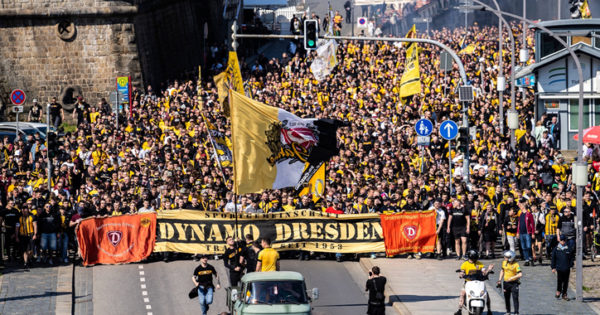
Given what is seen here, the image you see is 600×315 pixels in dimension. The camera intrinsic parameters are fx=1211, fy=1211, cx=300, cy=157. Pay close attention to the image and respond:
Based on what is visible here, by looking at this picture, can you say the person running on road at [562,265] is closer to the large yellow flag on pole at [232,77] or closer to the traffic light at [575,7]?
the large yellow flag on pole at [232,77]

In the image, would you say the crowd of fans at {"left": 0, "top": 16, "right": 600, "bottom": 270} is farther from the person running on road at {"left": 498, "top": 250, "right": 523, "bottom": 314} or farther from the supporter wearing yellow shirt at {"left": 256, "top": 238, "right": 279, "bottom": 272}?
the person running on road at {"left": 498, "top": 250, "right": 523, "bottom": 314}

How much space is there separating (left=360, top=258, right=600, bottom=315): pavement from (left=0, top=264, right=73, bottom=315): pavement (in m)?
6.71

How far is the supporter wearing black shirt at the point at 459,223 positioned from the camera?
28406 millimetres

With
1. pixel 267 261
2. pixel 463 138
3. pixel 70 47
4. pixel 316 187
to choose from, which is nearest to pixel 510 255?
pixel 267 261

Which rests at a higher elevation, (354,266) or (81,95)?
(81,95)

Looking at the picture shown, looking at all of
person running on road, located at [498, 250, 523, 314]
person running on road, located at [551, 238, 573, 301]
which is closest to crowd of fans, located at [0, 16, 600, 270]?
person running on road, located at [551, 238, 573, 301]

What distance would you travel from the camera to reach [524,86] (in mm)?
45625

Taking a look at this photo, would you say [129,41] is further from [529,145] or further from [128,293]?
[128,293]

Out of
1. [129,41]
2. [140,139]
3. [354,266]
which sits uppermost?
[129,41]

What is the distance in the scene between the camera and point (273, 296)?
20359mm

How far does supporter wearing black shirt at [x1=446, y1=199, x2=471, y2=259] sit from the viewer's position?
93.2ft

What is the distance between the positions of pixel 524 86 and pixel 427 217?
18.4m

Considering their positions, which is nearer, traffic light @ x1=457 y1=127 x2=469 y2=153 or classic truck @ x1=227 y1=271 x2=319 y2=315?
classic truck @ x1=227 y1=271 x2=319 y2=315

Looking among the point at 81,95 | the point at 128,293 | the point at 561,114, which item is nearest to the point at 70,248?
the point at 128,293
